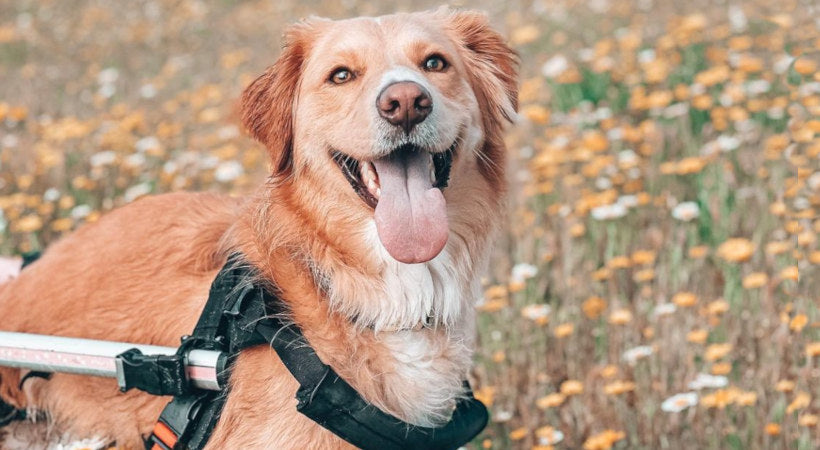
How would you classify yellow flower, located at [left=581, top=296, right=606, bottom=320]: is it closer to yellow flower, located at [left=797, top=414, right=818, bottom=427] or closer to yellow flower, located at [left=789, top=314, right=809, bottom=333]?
yellow flower, located at [left=789, top=314, right=809, bottom=333]

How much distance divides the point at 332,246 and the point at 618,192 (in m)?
2.81

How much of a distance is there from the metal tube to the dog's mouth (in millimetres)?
588

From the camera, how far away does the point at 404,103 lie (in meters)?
2.61

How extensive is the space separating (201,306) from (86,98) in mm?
5565

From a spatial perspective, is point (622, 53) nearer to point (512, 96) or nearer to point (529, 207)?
point (529, 207)

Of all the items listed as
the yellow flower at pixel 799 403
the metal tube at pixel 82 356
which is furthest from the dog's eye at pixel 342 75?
the yellow flower at pixel 799 403

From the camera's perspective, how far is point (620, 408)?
3.51 m

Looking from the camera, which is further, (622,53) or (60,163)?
(622,53)

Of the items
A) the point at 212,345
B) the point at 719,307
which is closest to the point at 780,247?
the point at 719,307

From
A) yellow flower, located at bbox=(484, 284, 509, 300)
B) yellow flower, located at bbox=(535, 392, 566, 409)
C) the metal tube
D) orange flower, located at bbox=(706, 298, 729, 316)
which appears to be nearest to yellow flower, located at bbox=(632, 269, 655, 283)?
orange flower, located at bbox=(706, 298, 729, 316)

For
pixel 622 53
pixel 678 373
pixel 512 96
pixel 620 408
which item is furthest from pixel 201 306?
pixel 622 53

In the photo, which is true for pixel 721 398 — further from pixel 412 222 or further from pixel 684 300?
pixel 412 222

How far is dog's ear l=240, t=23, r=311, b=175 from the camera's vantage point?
2982mm

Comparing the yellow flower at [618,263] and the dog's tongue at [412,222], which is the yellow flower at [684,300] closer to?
the yellow flower at [618,263]
